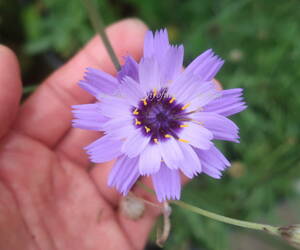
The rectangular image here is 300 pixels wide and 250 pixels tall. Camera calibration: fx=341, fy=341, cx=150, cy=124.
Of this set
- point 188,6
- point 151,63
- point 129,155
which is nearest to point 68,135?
point 129,155

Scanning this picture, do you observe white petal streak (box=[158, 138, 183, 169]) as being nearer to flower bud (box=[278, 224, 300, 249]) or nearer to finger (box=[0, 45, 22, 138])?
flower bud (box=[278, 224, 300, 249])

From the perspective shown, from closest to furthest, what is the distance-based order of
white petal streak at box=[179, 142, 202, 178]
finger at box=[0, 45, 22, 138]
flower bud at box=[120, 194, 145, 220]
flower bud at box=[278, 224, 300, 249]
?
flower bud at box=[278, 224, 300, 249]
white petal streak at box=[179, 142, 202, 178]
finger at box=[0, 45, 22, 138]
flower bud at box=[120, 194, 145, 220]

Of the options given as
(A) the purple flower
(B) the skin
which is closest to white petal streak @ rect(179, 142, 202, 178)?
(A) the purple flower

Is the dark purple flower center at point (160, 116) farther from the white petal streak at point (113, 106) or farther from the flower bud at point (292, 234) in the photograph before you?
the flower bud at point (292, 234)

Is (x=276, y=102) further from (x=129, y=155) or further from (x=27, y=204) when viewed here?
(x=27, y=204)

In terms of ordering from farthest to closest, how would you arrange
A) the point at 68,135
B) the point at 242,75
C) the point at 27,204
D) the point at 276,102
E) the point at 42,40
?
1. the point at 42,40
2. the point at 276,102
3. the point at 242,75
4. the point at 68,135
5. the point at 27,204

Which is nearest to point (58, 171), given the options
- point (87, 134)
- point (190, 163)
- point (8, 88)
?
point (87, 134)
